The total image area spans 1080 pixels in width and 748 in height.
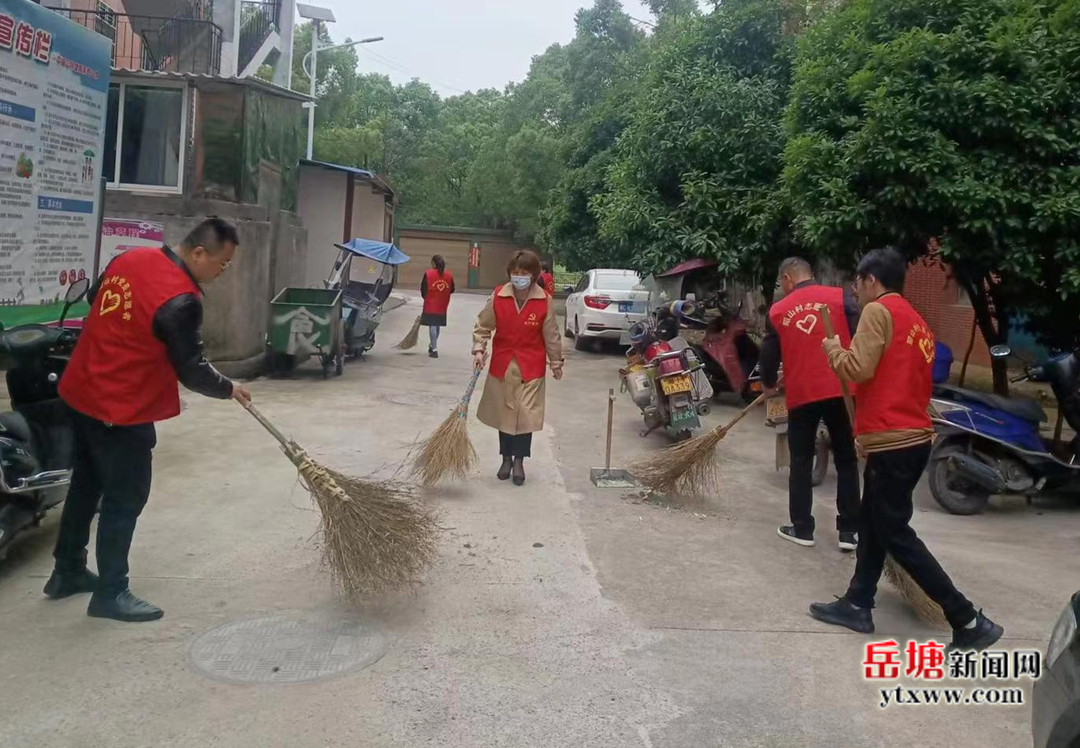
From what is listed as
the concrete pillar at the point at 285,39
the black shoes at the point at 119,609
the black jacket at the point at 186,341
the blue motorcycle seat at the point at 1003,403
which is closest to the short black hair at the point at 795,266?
the blue motorcycle seat at the point at 1003,403

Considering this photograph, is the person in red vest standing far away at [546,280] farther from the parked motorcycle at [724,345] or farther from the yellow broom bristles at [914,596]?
the yellow broom bristles at [914,596]

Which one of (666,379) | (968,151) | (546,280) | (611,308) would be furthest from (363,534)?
(611,308)

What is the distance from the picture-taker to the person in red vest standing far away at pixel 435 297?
13852 mm

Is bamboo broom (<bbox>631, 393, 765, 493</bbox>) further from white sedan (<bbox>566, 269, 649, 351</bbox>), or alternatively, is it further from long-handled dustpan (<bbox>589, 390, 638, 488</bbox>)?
white sedan (<bbox>566, 269, 649, 351</bbox>)

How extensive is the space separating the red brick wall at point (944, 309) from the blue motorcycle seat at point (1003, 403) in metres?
9.24

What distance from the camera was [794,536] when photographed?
5.64 m

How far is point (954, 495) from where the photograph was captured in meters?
6.53

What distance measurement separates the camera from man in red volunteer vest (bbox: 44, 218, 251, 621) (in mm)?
3871

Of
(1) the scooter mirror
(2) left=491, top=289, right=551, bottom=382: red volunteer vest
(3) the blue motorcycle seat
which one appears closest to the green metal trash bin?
(2) left=491, top=289, right=551, bottom=382: red volunteer vest

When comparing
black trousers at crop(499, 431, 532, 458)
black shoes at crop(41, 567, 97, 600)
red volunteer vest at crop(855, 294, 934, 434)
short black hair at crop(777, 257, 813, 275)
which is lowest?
black shoes at crop(41, 567, 97, 600)

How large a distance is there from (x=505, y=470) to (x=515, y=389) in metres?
0.62

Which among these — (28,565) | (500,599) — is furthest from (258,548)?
(500,599)

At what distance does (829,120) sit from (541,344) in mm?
3585

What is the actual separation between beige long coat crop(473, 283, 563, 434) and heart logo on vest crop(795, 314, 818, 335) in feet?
6.20
